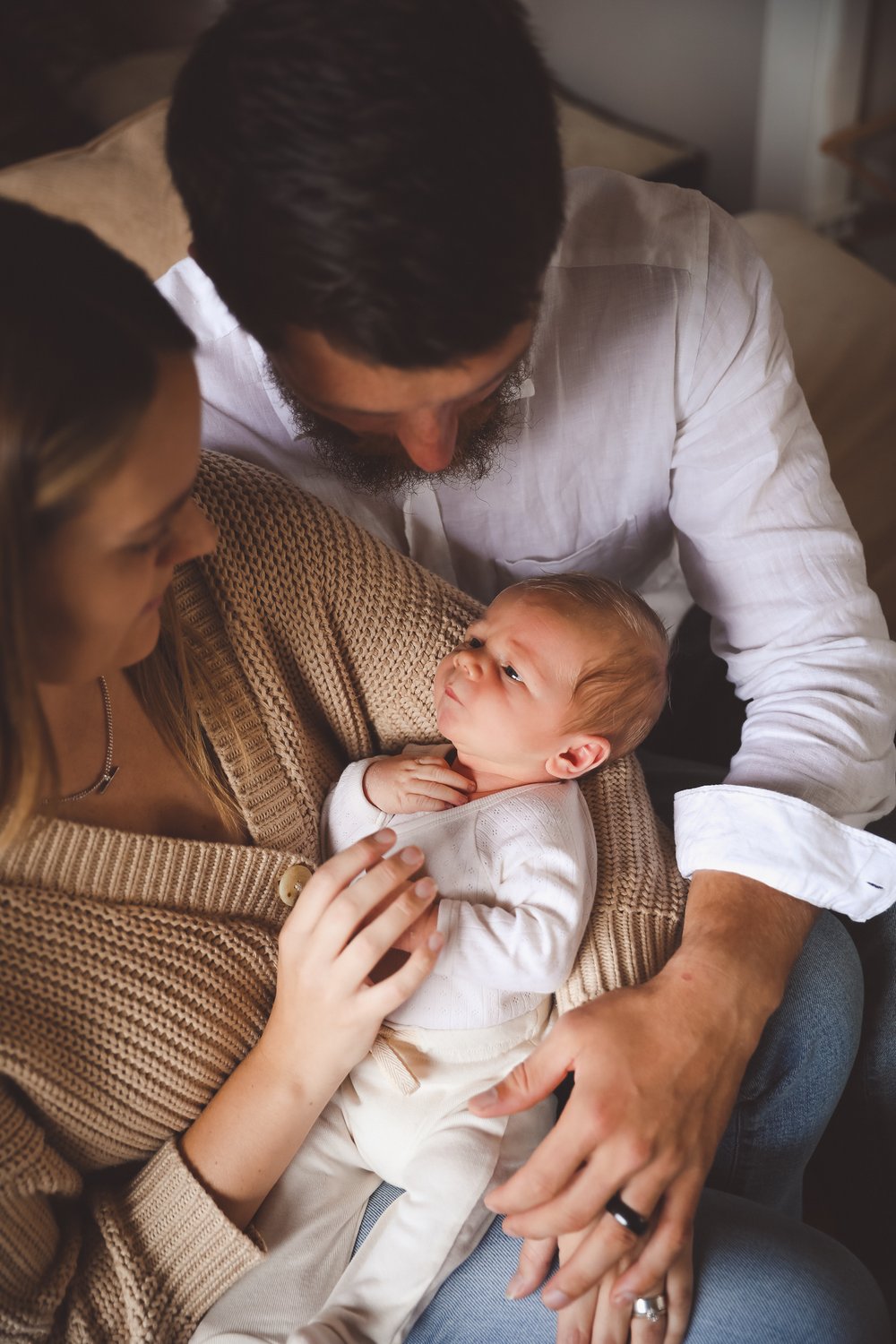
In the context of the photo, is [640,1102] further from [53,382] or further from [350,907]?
[53,382]

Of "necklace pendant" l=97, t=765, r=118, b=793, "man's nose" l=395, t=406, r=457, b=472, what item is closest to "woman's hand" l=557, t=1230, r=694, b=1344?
"necklace pendant" l=97, t=765, r=118, b=793

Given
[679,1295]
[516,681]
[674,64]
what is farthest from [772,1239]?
[674,64]

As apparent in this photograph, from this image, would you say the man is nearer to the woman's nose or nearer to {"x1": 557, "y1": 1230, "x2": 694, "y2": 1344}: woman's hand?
{"x1": 557, "y1": 1230, "x2": 694, "y2": 1344}: woman's hand

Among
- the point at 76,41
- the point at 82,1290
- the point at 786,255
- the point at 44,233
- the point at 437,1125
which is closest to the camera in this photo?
the point at 44,233

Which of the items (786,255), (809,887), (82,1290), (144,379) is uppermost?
(144,379)

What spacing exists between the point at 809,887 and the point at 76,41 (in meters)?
2.39

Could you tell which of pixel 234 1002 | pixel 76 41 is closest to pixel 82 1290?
pixel 234 1002

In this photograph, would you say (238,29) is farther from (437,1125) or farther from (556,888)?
(437,1125)

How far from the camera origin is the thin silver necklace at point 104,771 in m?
0.93

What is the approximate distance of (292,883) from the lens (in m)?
0.99

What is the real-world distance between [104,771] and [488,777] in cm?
43

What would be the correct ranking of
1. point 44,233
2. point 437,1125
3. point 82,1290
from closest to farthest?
1. point 44,233
2. point 82,1290
3. point 437,1125

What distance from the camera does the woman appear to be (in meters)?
0.69

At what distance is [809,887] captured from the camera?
3.47 ft
